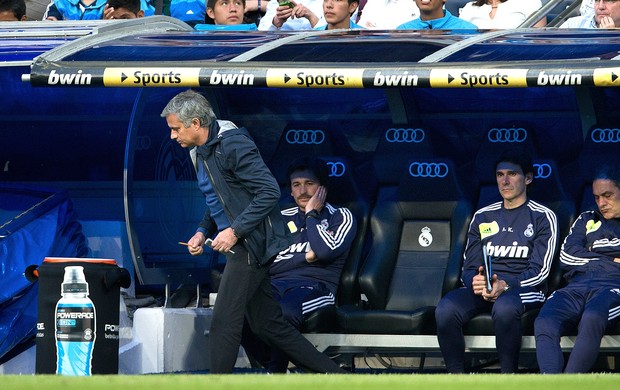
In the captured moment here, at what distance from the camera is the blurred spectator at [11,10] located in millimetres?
11188

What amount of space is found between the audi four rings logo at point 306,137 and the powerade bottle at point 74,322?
7.05 feet

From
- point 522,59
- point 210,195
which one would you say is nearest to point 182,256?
point 210,195

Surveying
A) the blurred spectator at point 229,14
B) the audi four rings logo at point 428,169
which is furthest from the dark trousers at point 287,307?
the blurred spectator at point 229,14

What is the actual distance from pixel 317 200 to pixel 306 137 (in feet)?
2.47

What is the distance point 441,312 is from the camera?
→ 869 centimetres

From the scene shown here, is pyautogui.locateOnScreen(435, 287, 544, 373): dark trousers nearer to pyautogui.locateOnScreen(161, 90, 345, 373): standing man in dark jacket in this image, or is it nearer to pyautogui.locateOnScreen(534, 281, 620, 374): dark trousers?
pyautogui.locateOnScreen(534, 281, 620, 374): dark trousers

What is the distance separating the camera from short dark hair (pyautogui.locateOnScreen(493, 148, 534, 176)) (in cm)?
904

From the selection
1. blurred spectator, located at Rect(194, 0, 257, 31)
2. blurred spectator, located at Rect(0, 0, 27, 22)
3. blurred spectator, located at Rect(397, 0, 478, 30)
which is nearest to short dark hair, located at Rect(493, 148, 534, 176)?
blurred spectator, located at Rect(397, 0, 478, 30)

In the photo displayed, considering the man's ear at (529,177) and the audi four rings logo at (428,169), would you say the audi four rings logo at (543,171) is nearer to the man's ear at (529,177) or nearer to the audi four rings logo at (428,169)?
the man's ear at (529,177)

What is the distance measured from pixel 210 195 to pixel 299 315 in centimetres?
109

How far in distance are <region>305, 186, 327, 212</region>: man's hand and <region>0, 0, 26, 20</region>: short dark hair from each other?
10.2 ft

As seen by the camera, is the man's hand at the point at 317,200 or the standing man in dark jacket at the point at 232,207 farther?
the man's hand at the point at 317,200

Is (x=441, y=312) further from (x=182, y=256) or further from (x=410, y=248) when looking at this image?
(x=182, y=256)

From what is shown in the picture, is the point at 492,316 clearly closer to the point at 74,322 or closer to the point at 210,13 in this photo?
the point at 74,322
